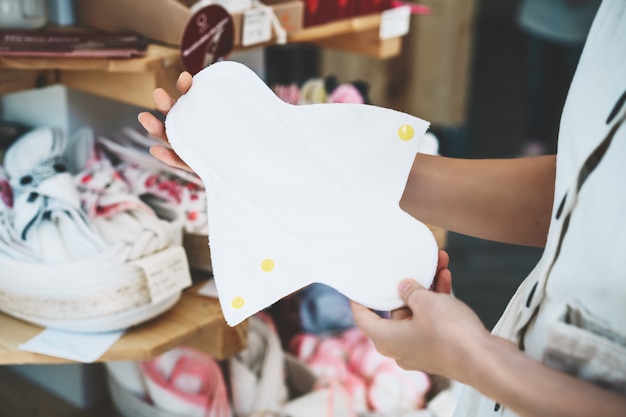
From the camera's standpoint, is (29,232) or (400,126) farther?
(29,232)

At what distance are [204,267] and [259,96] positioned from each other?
20.7 inches

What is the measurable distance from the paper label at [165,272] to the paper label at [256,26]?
43 cm

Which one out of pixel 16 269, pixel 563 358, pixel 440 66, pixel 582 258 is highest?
pixel 582 258

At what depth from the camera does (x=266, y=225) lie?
0.91 m

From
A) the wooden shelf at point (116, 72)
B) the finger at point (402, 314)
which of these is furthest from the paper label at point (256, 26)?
the finger at point (402, 314)

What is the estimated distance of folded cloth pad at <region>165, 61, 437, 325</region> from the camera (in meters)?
0.90

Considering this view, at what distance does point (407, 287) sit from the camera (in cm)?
87

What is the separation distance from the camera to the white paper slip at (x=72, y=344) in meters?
1.11

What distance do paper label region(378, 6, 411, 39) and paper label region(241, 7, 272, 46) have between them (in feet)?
1.59

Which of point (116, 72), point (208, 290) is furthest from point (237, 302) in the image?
point (116, 72)

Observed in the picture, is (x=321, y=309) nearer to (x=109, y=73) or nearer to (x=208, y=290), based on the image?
(x=208, y=290)

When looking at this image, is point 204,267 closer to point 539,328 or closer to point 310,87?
point 310,87

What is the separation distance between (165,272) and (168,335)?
0.34 feet

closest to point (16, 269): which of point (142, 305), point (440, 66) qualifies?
point (142, 305)
